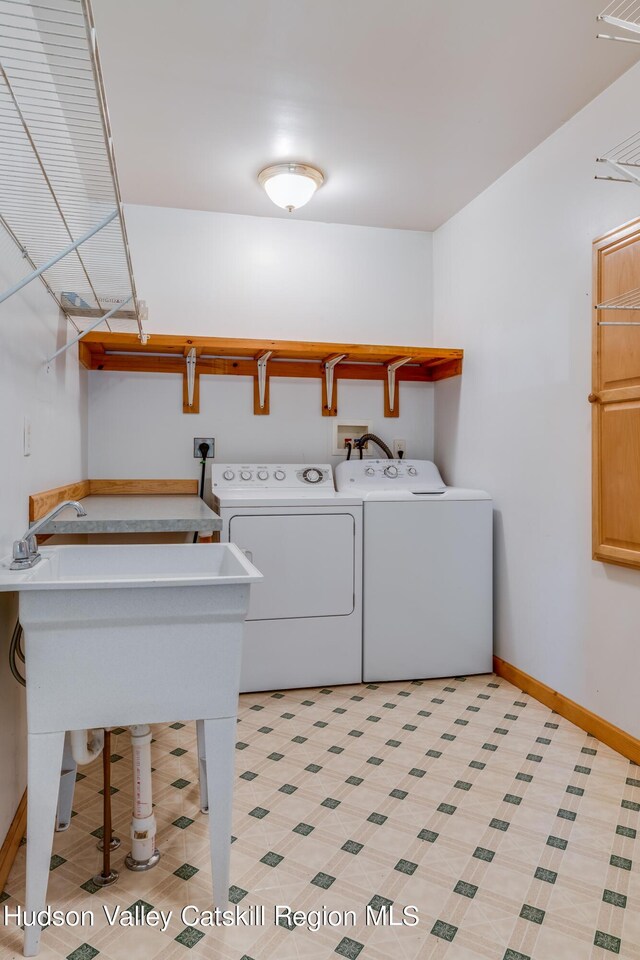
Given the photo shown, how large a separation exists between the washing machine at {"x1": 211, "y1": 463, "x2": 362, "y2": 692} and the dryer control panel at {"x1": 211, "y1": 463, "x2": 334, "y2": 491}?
313 millimetres

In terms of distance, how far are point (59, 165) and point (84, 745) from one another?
142 cm

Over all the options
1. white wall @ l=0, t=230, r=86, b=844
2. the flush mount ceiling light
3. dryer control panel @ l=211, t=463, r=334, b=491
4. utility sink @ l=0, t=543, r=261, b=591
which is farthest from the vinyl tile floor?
the flush mount ceiling light

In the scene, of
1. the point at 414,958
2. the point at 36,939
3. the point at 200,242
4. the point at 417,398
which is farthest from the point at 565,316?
the point at 36,939

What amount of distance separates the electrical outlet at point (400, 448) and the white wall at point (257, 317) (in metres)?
0.04

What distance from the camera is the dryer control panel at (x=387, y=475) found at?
3389 millimetres

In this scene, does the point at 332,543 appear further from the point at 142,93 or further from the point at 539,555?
the point at 142,93

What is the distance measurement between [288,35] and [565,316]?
4.81ft

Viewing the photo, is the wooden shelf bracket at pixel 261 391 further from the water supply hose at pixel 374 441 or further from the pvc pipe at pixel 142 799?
the pvc pipe at pixel 142 799

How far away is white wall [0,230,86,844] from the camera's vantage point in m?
1.60

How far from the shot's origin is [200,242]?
3.45 metres

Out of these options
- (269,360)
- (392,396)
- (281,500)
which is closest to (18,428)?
(281,500)

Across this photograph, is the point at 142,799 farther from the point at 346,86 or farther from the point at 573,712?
the point at 346,86

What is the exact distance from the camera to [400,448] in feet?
12.3

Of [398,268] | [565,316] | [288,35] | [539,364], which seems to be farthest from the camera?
[398,268]
